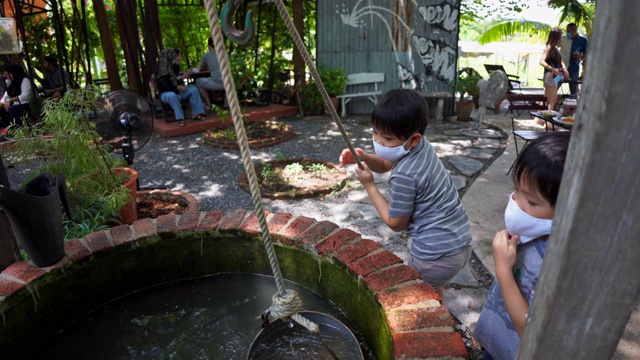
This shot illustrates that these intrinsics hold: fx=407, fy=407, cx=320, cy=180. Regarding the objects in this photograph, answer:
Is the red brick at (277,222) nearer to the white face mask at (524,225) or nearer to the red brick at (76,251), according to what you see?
the red brick at (76,251)

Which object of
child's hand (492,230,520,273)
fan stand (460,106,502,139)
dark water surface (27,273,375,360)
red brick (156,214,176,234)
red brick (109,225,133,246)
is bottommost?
dark water surface (27,273,375,360)

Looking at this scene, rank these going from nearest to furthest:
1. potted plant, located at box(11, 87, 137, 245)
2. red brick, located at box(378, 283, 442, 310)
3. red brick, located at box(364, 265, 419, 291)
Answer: red brick, located at box(378, 283, 442, 310) → red brick, located at box(364, 265, 419, 291) → potted plant, located at box(11, 87, 137, 245)

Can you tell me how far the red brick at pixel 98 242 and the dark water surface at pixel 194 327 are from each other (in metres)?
0.34

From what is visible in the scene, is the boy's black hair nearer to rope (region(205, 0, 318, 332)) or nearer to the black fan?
rope (region(205, 0, 318, 332))

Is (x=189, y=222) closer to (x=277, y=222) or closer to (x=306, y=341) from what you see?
(x=277, y=222)

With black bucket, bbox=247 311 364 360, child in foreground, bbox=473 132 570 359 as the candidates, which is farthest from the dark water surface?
child in foreground, bbox=473 132 570 359

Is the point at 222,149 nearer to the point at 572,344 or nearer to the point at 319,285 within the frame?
the point at 319,285

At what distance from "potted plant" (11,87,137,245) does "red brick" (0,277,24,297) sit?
44.7 inches

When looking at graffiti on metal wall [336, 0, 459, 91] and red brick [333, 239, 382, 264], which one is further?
graffiti on metal wall [336, 0, 459, 91]

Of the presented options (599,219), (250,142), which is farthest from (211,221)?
(250,142)

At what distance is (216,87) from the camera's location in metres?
8.29

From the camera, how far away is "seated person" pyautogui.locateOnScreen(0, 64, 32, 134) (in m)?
6.90

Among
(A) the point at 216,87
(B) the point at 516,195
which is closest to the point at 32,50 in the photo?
(A) the point at 216,87

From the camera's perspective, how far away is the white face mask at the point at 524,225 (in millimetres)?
1181
